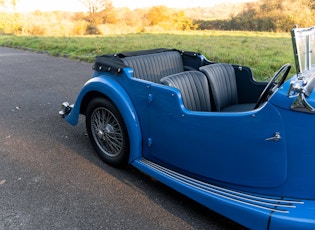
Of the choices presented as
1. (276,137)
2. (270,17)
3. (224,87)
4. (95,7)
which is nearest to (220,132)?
(276,137)

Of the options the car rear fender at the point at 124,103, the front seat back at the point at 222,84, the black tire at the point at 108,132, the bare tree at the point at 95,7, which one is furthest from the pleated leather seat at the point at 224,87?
the bare tree at the point at 95,7

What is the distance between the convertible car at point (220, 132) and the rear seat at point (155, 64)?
0.01 meters

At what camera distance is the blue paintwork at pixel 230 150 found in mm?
1890

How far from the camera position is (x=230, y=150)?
2.18 meters

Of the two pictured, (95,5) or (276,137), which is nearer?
(276,137)

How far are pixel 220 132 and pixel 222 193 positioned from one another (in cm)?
44

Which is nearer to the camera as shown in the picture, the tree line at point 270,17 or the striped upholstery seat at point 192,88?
the striped upholstery seat at point 192,88

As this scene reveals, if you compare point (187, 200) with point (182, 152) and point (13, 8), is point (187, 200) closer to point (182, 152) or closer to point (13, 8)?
point (182, 152)

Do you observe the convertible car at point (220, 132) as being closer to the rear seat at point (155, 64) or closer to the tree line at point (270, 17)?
the rear seat at point (155, 64)

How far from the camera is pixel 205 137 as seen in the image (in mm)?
2285

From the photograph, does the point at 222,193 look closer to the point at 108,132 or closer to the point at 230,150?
the point at 230,150

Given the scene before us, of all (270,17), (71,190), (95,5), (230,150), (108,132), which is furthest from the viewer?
(95,5)

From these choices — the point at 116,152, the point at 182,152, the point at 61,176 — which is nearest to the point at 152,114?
the point at 182,152

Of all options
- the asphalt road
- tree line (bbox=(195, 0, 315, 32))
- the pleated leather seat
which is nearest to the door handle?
the asphalt road
